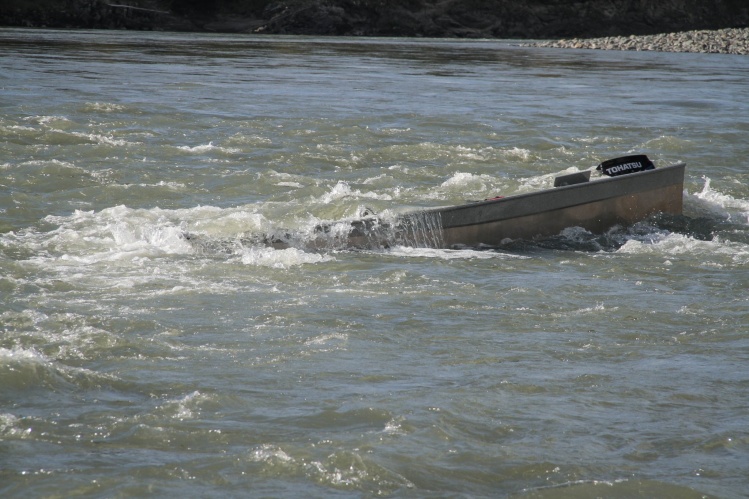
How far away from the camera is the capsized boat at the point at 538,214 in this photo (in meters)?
11.8

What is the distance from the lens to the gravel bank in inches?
2544

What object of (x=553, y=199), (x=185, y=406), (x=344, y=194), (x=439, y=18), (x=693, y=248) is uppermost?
(x=439, y=18)

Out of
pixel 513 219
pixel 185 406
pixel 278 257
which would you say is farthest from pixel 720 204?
pixel 185 406

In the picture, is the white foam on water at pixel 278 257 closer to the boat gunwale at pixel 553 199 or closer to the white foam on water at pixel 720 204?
the boat gunwale at pixel 553 199

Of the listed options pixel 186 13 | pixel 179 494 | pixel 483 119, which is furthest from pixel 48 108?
pixel 186 13

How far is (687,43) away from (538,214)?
194 ft

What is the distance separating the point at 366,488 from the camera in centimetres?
571

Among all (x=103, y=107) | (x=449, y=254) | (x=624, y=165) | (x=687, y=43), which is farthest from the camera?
(x=687, y=43)

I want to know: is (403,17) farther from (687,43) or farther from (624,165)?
(624,165)

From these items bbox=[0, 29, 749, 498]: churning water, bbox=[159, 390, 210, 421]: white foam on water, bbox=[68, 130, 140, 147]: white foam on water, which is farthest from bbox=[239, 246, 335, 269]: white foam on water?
bbox=[68, 130, 140, 147]: white foam on water

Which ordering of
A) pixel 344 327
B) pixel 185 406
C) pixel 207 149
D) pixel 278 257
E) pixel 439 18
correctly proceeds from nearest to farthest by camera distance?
pixel 185 406 → pixel 344 327 → pixel 278 257 → pixel 207 149 → pixel 439 18

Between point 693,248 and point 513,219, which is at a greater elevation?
point 513,219

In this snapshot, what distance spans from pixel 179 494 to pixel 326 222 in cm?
641

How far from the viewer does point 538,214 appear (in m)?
12.5
